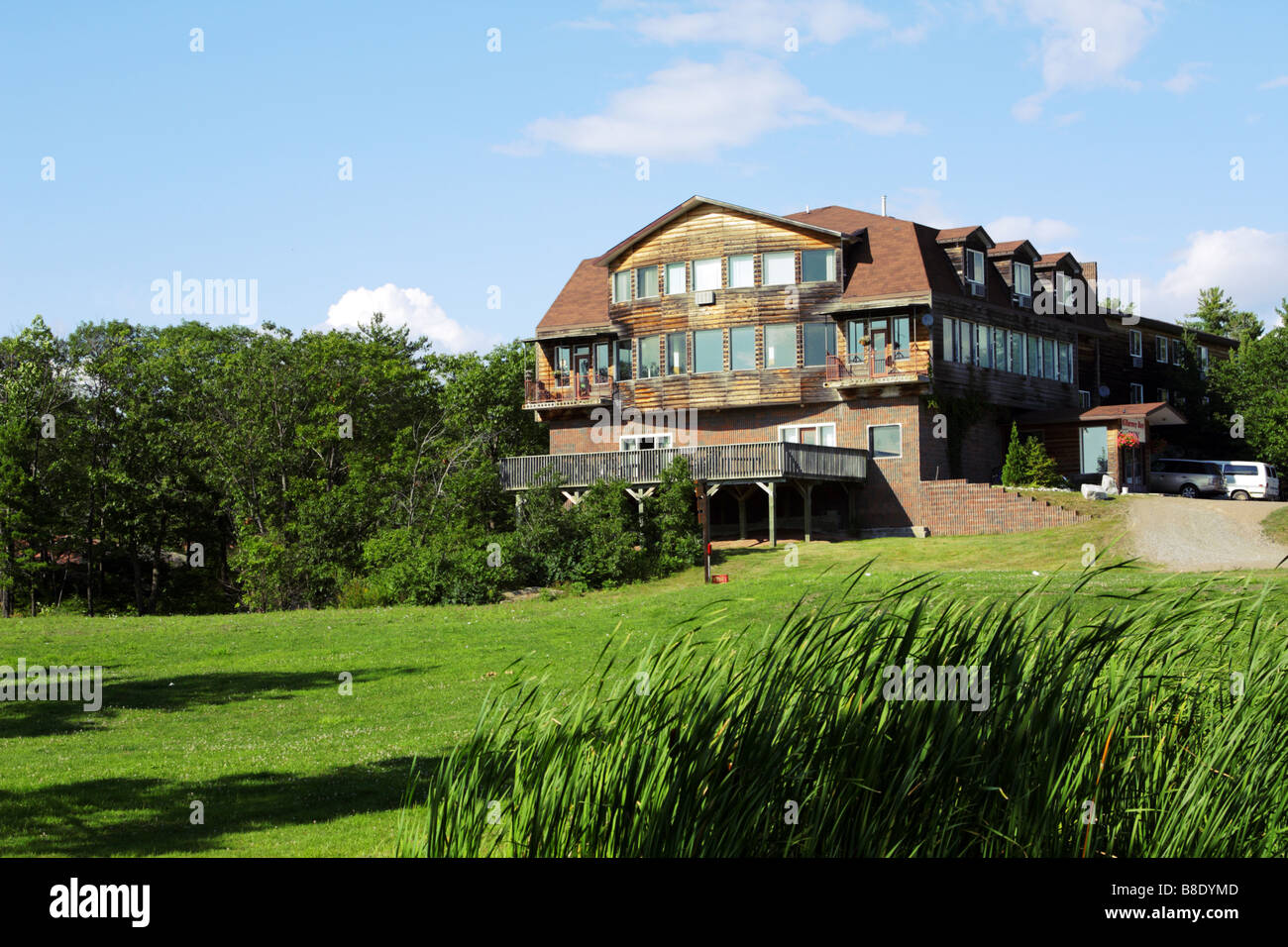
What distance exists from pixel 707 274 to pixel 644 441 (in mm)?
6861

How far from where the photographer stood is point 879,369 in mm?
46969

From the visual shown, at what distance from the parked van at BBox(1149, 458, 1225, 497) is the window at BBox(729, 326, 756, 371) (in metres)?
17.4

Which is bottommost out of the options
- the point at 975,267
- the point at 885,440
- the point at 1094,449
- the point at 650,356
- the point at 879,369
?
the point at 1094,449

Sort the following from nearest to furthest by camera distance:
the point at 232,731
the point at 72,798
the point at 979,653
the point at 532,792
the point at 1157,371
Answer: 1. the point at 532,792
2. the point at 979,653
3. the point at 72,798
4. the point at 232,731
5. the point at 1157,371

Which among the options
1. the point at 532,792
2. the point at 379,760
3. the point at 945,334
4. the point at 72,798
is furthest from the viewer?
Result: the point at 945,334

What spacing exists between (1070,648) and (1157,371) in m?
60.8

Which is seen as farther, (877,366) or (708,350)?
(708,350)

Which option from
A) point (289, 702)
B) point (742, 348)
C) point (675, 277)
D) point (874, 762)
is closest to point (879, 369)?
point (742, 348)

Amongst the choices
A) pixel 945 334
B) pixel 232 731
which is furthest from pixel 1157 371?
pixel 232 731
